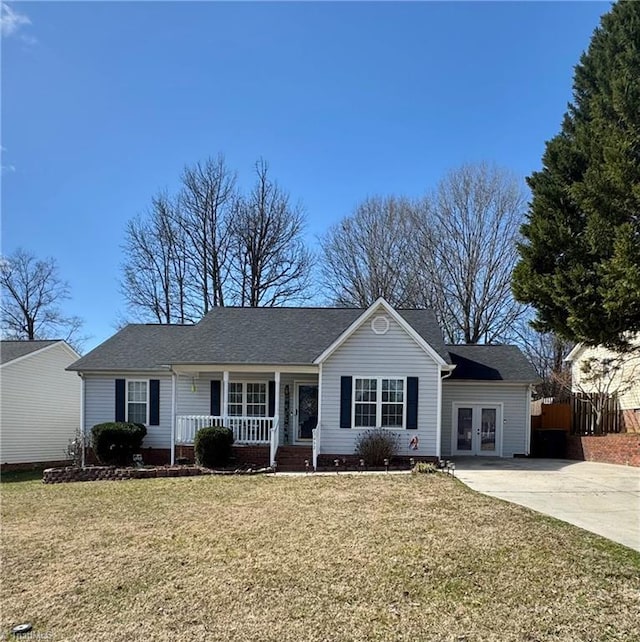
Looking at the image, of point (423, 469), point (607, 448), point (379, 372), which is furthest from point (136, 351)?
point (607, 448)

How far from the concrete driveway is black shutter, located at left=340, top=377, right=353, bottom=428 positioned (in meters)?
3.38

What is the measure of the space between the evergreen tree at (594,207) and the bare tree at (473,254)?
18.5 meters

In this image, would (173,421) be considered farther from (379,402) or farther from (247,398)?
(379,402)

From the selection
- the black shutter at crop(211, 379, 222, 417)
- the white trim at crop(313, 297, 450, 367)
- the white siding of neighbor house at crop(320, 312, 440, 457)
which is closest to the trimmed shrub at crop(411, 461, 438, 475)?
the white siding of neighbor house at crop(320, 312, 440, 457)

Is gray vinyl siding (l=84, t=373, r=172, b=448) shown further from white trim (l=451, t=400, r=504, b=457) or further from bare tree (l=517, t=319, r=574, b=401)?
bare tree (l=517, t=319, r=574, b=401)

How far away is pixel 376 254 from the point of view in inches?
1160

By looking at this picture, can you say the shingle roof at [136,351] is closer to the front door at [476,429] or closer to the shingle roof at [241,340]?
the shingle roof at [241,340]

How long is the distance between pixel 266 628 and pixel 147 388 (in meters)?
13.6

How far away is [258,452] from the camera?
14930 millimetres

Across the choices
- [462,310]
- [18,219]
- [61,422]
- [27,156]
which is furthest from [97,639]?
[462,310]

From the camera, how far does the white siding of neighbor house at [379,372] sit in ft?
49.0

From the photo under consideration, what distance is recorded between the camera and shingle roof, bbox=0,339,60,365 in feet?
65.4

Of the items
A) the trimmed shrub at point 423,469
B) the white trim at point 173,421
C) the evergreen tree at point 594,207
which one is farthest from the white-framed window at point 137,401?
the evergreen tree at point 594,207

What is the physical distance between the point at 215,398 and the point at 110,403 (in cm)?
362
